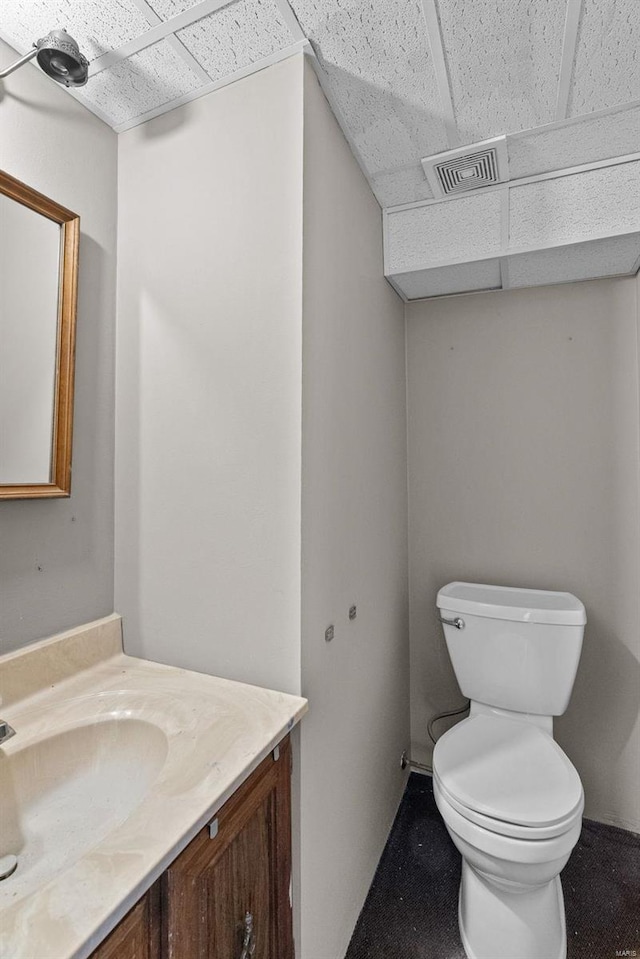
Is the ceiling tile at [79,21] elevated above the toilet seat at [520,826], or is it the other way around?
the ceiling tile at [79,21]

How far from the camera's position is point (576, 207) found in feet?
4.99

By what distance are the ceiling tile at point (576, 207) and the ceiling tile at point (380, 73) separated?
37 centimetres

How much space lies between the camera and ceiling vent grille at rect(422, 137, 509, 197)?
56.3 inches

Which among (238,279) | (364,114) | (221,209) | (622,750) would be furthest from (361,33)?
(622,750)

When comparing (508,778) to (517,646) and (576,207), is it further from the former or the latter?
(576,207)

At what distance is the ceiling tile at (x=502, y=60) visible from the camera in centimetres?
101

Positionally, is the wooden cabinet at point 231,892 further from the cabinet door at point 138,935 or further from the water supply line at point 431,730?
the water supply line at point 431,730

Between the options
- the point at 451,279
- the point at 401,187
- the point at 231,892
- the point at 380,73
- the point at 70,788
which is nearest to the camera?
the point at 231,892

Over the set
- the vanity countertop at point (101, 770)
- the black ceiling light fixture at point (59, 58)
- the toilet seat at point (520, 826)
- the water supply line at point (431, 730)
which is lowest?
the water supply line at point (431, 730)

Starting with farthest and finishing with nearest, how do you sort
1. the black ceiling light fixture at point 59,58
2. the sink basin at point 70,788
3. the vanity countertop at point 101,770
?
1. the black ceiling light fixture at point 59,58
2. the sink basin at point 70,788
3. the vanity countertop at point 101,770

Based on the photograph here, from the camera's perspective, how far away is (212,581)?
1.19 meters

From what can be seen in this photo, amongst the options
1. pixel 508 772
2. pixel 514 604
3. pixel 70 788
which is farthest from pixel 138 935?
pixel 514 604

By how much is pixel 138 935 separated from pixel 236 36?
1.69 m

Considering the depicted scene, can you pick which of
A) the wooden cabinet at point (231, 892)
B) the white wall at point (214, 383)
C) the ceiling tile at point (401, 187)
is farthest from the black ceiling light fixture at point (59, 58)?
the wooden cabinet at point (231, 892)
